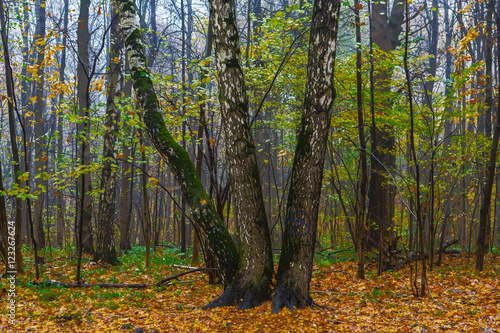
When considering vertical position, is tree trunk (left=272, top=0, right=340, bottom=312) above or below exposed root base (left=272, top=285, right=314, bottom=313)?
above

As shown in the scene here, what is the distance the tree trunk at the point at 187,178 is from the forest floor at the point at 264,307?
648mm

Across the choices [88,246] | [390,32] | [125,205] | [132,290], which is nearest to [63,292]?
[132,290]

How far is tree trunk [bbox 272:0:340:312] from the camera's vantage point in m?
4.20

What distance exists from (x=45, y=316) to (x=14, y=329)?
19.0 inches

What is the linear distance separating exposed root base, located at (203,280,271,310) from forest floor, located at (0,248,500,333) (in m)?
0.10

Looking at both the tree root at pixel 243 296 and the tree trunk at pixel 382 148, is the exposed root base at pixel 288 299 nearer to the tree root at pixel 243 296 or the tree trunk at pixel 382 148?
the tree root at pixel 243 296

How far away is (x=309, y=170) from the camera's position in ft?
13.8

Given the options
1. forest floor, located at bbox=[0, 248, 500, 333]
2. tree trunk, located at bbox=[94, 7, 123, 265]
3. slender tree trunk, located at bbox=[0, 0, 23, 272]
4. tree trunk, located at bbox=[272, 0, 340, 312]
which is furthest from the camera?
tree trunk, located at bbox=[94, 7, 123, 265]

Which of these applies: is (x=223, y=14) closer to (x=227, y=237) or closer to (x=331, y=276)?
(x=227, y=237)

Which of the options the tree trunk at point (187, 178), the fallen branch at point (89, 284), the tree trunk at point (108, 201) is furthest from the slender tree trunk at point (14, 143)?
the tree trunk at point (187, 178)

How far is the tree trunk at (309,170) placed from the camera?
13.8ft

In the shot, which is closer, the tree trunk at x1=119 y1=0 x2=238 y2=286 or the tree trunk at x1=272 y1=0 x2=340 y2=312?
the tree trunk at x1=272 y1=0 x2=340 y2=312

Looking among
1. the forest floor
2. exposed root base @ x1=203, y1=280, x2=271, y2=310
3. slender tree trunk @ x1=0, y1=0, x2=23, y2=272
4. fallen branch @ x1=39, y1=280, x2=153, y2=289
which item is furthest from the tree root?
slender tree trunk @ x1=0, y1=0, x2=23, y2=272

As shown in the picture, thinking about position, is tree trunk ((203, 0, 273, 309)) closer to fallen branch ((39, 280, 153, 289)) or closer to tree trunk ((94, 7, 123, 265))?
fallen branch ((39, 280, 153, 289))
